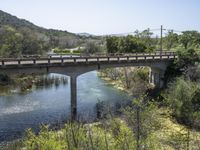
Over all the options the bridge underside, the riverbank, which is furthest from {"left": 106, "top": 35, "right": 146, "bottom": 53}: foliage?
the riverbank

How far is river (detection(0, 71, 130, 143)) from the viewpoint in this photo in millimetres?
39444

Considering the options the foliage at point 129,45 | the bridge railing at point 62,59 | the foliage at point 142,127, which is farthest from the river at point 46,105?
the foliage at point 129,45

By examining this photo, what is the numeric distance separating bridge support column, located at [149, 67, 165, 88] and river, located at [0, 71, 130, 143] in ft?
24.3

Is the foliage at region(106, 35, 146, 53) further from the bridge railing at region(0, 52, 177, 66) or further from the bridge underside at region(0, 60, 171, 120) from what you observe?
the bridge railing at region(0, 52, 177, 66)

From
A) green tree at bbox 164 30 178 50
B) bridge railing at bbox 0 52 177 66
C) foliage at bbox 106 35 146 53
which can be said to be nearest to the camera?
bridge railing at bbox 0 52 177 66

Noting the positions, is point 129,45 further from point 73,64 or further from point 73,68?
point 73,64

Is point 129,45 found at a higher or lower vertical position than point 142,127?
higher

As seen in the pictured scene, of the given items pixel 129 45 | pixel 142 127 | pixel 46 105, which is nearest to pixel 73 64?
pixel 46 105

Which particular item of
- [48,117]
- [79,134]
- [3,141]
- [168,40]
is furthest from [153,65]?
[168,40]

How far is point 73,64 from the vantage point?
1859 inches

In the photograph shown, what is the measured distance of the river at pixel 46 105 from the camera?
39444mm

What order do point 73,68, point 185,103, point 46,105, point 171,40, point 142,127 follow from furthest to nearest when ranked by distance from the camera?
point 171,40 → point 46,105 → point 73,68 → point 185,103 → point 142,127

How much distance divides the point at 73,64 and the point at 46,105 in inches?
328

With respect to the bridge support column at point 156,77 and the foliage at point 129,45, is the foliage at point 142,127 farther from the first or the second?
the foliage at point 129,45
